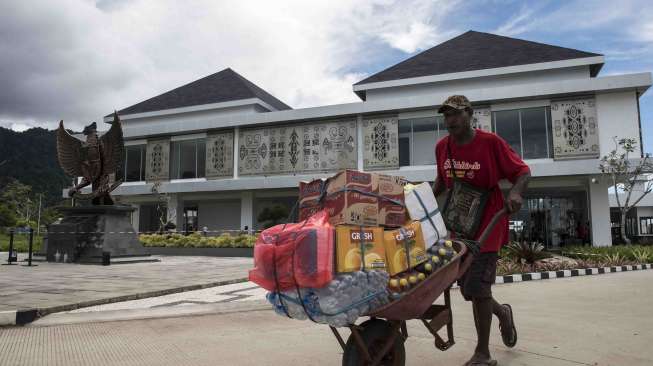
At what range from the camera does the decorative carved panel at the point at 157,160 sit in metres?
29.1

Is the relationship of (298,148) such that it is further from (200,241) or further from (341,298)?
(341,298)

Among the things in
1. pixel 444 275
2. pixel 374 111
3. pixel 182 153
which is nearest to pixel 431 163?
pixel 374 111

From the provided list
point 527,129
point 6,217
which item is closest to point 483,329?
point 527,129

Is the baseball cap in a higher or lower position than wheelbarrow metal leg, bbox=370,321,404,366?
higher

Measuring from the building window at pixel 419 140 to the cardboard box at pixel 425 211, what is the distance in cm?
2111

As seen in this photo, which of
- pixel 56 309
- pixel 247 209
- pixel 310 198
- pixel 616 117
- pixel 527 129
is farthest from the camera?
pixel 247 209

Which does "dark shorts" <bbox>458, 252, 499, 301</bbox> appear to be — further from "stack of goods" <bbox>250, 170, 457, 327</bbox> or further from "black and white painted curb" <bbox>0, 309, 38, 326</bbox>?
"black and white painted curb" <bbox>0, 309, 38, 326</bbox>

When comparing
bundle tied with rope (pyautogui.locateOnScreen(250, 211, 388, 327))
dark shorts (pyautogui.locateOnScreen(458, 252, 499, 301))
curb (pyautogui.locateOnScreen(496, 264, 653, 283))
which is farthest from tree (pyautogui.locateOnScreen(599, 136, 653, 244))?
bundle tied with rope (pyautogui.locateOnScreen(250, 211, 388, 327))

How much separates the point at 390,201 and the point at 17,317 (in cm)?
493

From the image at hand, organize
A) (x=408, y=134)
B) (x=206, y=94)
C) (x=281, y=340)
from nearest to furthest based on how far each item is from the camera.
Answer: (x=281, y=340), (x=408, y=134), (x=206, y=94)

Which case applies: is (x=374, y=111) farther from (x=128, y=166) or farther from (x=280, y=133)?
(x=128, y=166)

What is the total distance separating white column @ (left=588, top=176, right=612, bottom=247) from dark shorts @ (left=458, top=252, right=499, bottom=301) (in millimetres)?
21051

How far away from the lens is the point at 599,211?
21.7m

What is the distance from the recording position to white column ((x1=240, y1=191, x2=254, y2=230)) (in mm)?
27922
